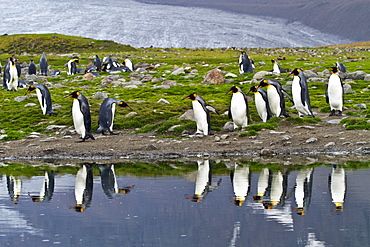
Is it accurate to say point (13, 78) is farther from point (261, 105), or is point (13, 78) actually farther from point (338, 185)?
point (338, 185)

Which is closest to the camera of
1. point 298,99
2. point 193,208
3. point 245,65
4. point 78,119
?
point 193,208

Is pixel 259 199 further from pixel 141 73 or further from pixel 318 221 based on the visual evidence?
pixel 141 73

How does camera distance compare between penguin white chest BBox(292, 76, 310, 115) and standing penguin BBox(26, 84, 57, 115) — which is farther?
standing penguin BBox(26, 84, 57, 115)

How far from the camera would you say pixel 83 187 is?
782cm

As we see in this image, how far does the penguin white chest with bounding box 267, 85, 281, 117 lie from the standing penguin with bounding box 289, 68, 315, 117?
22.0 inches

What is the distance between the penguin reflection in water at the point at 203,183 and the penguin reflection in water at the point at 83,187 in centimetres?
126

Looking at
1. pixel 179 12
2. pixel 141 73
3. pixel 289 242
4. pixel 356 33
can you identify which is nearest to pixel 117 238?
pixel 289 242

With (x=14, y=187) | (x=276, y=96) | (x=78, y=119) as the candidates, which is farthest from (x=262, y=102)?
(x=14, y=187)

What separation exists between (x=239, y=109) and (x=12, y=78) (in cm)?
1341

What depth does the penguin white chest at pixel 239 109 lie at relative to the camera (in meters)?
13.0

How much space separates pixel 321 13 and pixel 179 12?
56.8 meters

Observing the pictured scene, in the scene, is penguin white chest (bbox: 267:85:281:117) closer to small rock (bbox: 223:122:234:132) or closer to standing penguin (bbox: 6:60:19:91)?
small rock (bbox: 223:122:234:132)

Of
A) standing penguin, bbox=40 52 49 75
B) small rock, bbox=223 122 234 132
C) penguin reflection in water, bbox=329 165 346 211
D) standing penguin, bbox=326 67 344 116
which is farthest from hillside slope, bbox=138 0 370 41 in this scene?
penguin reflection in water, bbox=329 165 346 211

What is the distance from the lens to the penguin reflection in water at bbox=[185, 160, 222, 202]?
688 centimetres
